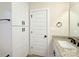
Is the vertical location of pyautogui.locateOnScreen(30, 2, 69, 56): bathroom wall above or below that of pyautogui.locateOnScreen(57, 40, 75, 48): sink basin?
above

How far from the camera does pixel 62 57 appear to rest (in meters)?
1.17

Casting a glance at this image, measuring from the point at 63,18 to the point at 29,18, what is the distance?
445 millimetres

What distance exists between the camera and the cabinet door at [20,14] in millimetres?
1356

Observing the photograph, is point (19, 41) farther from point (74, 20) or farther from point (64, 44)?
point (74, 20)

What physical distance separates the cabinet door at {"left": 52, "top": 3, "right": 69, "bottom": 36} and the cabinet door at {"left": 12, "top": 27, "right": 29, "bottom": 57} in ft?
1.29

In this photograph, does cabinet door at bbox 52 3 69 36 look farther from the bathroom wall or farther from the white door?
the white door

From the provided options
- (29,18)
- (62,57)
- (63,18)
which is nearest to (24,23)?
(29,18)

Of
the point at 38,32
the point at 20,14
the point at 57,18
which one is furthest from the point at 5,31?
the point at 57,18

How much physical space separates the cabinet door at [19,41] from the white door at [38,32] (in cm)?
8

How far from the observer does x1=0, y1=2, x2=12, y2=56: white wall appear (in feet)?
4.37

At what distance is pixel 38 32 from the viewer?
144 centimetres

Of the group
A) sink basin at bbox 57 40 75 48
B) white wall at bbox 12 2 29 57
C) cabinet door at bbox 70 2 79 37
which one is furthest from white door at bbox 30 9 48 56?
cabinet door at bbox 70 2 79 37

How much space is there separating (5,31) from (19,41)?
8.6 inches

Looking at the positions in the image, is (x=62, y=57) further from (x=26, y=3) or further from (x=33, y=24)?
(x=26, y=3)
